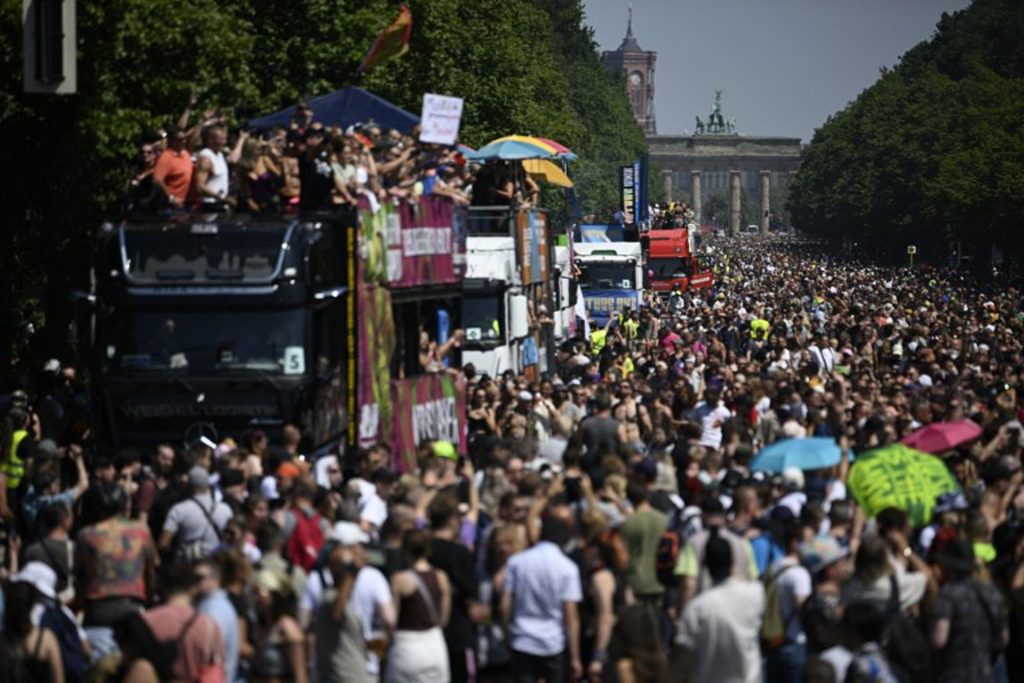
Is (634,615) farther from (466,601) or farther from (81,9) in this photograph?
(81,9)

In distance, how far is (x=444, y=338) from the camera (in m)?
23.7

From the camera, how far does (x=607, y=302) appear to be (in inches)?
2164

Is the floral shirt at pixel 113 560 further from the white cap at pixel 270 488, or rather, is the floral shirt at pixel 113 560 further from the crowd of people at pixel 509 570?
the white cap at pixel 270 488

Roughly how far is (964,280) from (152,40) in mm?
69319

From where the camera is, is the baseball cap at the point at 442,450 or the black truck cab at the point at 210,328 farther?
the black truck cab at the point at 210,328

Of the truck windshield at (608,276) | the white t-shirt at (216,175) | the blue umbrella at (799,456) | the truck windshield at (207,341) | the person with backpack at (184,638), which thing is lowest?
the person with backpack at (184,638)

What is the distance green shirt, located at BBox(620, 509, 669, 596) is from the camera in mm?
13586

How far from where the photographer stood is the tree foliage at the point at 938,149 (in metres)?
93.6

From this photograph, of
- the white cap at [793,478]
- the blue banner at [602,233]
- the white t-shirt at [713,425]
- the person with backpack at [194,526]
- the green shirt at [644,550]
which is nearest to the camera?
the green shirt at [644,550]

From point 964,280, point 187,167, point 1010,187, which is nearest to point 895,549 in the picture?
point 187,167

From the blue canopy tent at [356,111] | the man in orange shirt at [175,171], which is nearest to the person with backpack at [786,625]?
the man in orange shirt at [175,171]

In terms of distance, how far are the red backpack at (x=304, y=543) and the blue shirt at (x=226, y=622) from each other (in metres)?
2.21

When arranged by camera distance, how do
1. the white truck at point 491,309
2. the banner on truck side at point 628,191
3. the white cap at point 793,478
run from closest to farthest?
the white cap at point 793,478 < the white truck at point 491,309 < the banner on truck side at point 628,191

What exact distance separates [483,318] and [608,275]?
26.9 m
